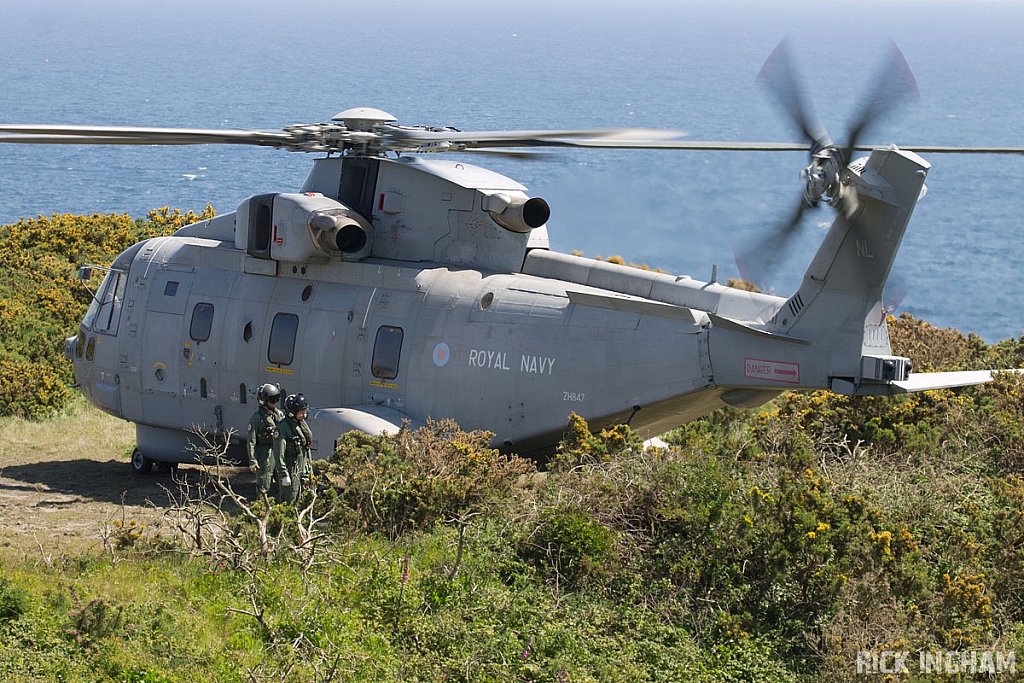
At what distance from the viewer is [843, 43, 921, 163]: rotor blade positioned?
9.84 metres

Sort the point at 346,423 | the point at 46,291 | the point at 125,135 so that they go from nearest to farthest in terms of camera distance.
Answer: the point at 125,135 < the point at 346,423 < the point at 46,291

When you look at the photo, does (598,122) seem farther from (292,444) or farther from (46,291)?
(292,444)

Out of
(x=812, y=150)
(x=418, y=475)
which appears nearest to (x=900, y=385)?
(x=812, y=150)

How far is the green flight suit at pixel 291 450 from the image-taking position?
37.7 feet

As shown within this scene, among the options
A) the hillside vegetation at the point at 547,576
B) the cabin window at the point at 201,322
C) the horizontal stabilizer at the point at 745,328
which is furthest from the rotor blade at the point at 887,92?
the cabin window at the point at 201,322

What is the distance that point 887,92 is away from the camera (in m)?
10.1

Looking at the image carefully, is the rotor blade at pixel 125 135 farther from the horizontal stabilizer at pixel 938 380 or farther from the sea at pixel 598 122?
the horizontal stabilizer at pixel 938 380

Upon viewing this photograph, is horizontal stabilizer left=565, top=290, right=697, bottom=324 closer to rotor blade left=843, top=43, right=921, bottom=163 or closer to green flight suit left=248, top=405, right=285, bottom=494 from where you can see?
rotor blade left=843, top=43, right=921, bottom=163

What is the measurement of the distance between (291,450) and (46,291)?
12.9 m

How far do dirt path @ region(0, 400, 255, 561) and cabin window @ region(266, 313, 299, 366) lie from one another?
189 cm

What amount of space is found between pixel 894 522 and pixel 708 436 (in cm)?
378

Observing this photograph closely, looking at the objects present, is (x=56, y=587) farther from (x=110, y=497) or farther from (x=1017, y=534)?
(x=1017, y=534)

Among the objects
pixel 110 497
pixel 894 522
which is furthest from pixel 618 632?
pixel 110 497

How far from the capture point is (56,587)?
9.06 metres
